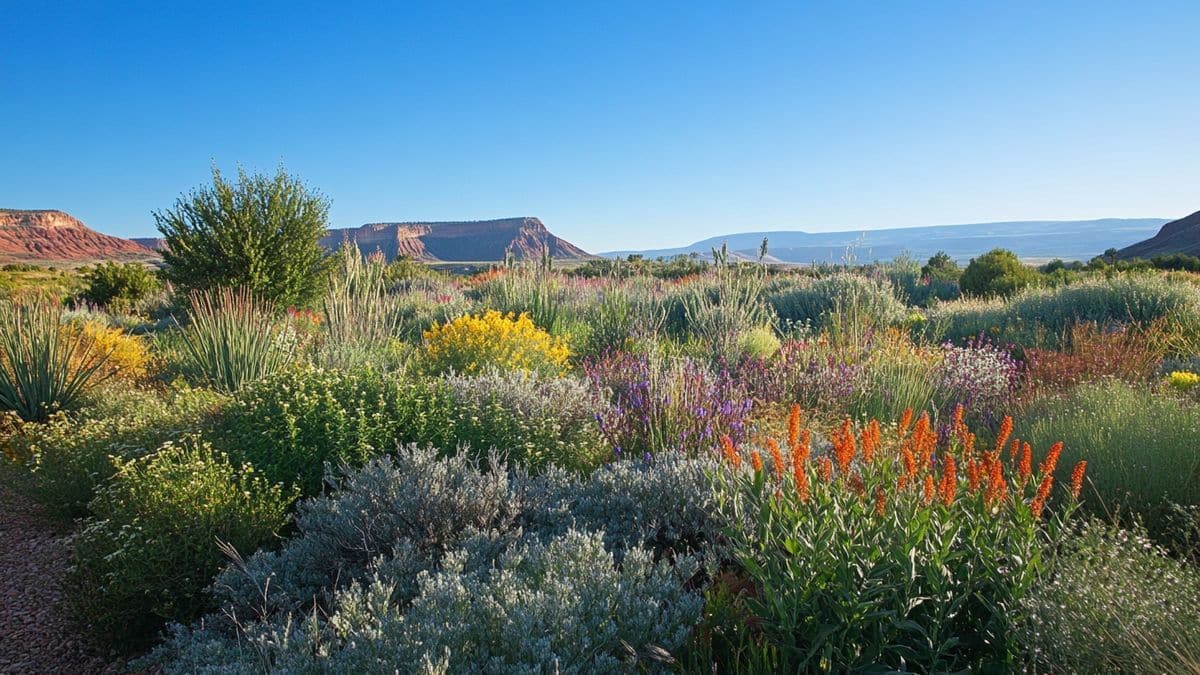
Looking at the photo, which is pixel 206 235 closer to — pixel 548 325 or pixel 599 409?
pixel 548 325

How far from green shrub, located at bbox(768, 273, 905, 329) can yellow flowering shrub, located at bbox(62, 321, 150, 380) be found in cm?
962

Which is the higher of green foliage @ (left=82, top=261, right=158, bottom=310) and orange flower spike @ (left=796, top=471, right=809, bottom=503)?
green foliage @ (left=82, top=261, right=158, bottom=310)

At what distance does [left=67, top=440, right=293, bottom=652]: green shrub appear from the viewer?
11.0 feet

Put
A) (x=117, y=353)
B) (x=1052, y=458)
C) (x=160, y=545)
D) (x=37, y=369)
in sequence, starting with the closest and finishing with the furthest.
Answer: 1. (x=1052, y=458)
2. (x=160, y=545)
3. (x=37, y=369)
4. (x=117, y=353)

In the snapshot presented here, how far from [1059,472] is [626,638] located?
10.4 feet

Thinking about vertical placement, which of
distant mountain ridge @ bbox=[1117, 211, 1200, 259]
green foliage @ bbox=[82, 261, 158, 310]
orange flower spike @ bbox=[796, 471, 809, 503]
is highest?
green foliage @ bbox=[82, 261, 158, 310]

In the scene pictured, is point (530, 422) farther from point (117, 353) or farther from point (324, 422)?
point (117, 353)

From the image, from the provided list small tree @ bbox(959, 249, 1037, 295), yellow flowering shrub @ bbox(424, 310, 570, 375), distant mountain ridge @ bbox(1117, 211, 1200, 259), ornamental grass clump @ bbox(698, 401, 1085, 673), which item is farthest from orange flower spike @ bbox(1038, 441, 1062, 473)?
distant mountain ridge @ bbox(1117, 211, 1200, 259)

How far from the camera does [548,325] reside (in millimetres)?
10625

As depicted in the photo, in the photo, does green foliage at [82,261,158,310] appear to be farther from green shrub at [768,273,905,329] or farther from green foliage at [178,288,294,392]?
green shrub at [768,273,905,329]

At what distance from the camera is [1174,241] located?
66.4 m

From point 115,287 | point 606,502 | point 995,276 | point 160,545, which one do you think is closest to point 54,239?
point 115,287

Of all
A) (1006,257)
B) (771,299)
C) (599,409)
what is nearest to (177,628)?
(599,409)

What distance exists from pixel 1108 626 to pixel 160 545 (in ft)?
12.8
